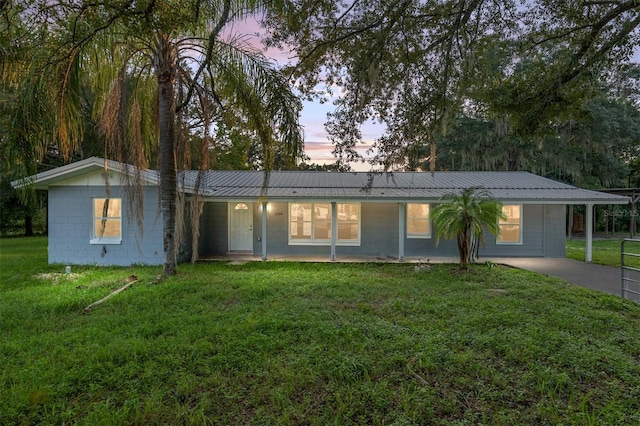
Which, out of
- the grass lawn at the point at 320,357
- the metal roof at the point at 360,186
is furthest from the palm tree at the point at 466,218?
the grass lawn at the point at 320,357

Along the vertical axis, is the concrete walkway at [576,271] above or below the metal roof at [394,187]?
below

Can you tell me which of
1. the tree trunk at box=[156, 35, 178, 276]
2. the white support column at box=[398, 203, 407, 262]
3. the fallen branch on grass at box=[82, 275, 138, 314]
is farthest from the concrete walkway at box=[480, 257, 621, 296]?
the fallen branch on grass at box=[82, 275, 138, 314]

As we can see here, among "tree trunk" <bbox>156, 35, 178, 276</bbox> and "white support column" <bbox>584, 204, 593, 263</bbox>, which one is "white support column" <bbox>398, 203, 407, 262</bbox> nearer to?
"white support column" <bbox>584, 204, 593, 263</bbox>

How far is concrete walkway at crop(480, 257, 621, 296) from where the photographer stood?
7699 millimetres

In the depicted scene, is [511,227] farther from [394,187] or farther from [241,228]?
[241,228]

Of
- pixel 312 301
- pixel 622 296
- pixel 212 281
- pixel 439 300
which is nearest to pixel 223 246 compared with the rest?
pixel 212 281

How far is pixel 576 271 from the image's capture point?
364 inches

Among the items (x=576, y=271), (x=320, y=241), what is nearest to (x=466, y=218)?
(x=576, y=271)

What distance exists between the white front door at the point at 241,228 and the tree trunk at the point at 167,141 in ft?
14.2

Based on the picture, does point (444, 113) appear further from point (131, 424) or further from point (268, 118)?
point (131, 424)

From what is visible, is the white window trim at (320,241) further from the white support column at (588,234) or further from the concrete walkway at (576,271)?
the white support column at (588,234)

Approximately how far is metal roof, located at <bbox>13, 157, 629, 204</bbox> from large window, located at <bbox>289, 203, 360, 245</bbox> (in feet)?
2.20

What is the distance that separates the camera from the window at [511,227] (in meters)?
11.7

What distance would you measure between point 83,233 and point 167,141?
506cm
